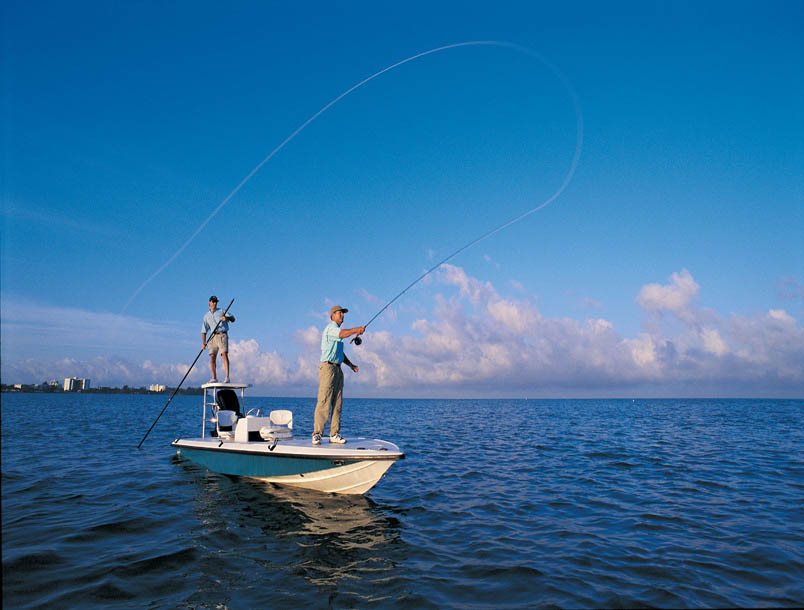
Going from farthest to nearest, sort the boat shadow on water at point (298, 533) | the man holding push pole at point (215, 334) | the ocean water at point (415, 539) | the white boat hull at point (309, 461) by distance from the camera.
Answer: the man holding push pole at point (215, 334) < the white boat hull at point (309, 461) < the boat shadow on water at point (298, 533) < the ocean water at point (415, 539)

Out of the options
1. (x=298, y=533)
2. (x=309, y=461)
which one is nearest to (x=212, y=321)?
(x=309, y=461)

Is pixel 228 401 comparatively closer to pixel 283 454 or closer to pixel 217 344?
pixel 217 344

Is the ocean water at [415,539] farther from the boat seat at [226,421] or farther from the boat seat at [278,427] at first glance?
the boat seat at [226,421]

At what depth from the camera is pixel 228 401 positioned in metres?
14.3

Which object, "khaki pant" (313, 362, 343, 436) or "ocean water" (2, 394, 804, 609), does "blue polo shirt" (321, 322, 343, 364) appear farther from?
"ocean water" (2, 394, 804, 609)

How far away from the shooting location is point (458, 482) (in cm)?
1254

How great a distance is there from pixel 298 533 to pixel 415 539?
2028 mm

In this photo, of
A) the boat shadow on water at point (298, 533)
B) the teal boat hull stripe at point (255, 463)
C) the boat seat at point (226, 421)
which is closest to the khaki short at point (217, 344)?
the boat seat at point (226, 421)

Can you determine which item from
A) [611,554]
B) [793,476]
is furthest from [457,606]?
[793,476]

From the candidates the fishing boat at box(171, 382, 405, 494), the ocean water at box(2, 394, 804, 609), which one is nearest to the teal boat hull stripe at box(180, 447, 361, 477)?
the fishing boat at box(171, 382, 405, 494)

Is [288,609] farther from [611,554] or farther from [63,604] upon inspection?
[611,554]

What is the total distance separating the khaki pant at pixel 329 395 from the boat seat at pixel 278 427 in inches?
42.2

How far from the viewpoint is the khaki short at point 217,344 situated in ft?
44.7

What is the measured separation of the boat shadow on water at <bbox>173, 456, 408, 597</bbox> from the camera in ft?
22.1
